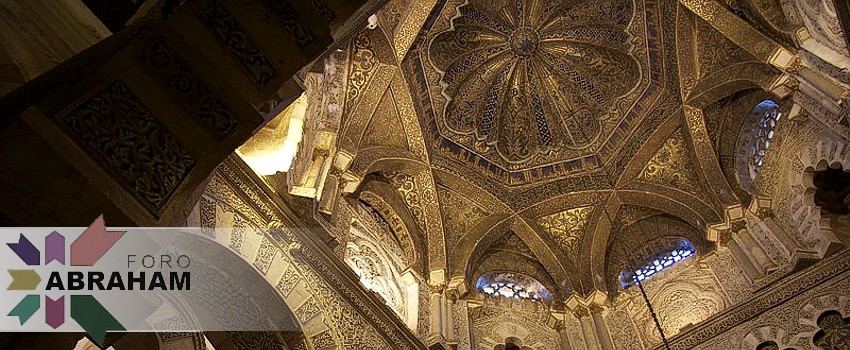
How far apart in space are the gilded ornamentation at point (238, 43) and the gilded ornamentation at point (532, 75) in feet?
27.0

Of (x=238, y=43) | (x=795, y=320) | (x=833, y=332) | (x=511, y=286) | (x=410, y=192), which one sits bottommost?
(x=238, y=43)

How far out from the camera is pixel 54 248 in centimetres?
268

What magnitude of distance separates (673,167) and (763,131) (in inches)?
53.8

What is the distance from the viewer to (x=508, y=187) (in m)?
11.3

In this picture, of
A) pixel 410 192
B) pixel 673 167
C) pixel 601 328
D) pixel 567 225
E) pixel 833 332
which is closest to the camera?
pixel 833 332

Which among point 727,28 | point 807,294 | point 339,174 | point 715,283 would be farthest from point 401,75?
point 807,294

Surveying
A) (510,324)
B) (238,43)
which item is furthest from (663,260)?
(238,43)

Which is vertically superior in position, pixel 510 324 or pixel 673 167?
pixel 673 167

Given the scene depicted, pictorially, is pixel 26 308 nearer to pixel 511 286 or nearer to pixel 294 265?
pixel 294 265

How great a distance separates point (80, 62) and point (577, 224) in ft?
29.4

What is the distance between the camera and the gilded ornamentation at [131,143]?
2666mm

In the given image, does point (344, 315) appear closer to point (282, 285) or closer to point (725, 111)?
point (282, 285)

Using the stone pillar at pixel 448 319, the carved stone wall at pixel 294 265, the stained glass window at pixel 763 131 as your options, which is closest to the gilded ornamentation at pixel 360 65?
the stone pillar at pixel 448 319

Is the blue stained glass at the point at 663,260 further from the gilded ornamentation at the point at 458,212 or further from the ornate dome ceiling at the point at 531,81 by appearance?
the gilded ornamentation at the point at 458,212
